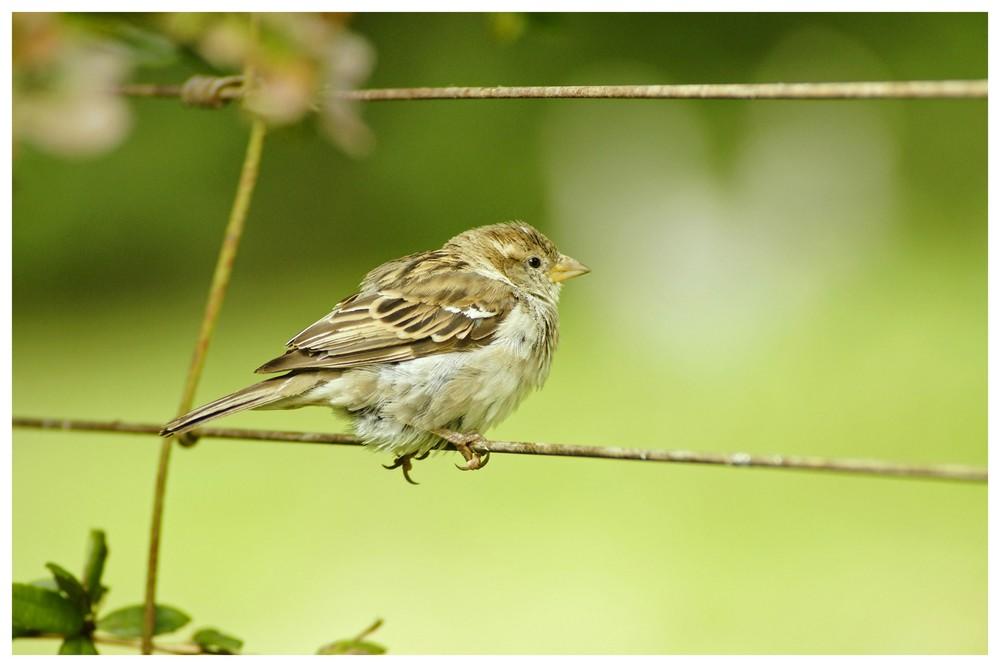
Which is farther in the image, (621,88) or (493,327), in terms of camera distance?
(493,327)

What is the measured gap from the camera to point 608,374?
12.2 feet

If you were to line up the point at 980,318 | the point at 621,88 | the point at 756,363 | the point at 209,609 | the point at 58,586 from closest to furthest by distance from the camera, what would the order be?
the point at 621,88 < the point at 58,586 < the point at 980,318 < the point at 209,609 < the point at 756,363

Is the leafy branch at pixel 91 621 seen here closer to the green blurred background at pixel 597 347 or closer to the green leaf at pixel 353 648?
the green leaf at pixel 353 648

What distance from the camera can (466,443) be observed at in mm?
1721

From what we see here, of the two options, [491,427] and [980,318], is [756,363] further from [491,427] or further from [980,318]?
[491,427]

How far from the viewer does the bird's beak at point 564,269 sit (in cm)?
193

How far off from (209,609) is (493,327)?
1.82m

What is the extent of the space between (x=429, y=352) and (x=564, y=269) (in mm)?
297

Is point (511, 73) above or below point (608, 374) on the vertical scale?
above

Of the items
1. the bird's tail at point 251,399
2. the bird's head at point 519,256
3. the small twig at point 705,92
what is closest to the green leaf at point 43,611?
the bird's tail at point 251,399

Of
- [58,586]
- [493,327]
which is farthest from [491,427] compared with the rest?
[58,586]

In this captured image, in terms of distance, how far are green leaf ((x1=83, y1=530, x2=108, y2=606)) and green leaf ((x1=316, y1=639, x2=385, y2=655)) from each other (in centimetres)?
31

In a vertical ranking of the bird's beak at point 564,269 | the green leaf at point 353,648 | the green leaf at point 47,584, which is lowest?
the green leaf at point 353,648

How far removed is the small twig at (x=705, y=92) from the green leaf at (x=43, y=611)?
669 millimetres
